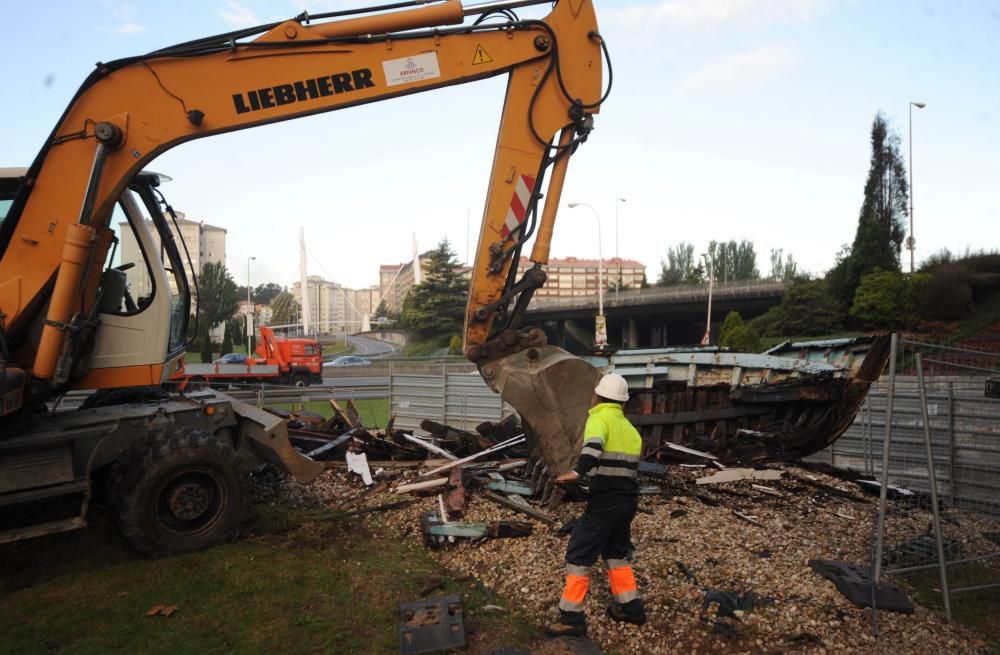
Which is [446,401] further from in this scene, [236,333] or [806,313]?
[236,333]

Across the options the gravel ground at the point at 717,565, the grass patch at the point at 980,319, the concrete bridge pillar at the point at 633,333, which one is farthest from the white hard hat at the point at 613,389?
the concrete bridge pillar at the point at 633,333

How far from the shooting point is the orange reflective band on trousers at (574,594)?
4.54 m

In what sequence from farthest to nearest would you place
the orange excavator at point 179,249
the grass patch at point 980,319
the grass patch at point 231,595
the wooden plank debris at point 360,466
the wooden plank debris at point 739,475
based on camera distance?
the grass patch at point 980,319 → the wooden plank debris at point 360,466 → the wooden plank debris at point 739,475 → the orange excavator at point 179,249 → the grass patch at point 231,595

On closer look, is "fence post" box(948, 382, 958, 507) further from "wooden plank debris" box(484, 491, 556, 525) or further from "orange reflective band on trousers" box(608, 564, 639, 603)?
"orange reflective band on trousers" box(608, 564, 639, 603)

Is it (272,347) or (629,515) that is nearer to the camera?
(629,515)

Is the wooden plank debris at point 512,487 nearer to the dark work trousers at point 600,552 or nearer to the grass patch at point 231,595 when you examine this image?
the grass patch at point 231,595

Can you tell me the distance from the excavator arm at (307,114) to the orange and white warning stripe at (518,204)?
1 cm

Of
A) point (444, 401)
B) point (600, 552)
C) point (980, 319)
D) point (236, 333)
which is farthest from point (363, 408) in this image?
point (236, 333)

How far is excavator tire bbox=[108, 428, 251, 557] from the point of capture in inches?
218

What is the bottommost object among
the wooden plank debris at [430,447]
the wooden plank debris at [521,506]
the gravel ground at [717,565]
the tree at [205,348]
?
the gravel ground at [717,565]

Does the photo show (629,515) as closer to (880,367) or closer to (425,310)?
(880,367)

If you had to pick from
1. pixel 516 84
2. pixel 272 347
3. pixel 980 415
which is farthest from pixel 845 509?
pixel 272 347

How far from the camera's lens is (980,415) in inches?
275

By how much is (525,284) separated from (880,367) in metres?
5.55
